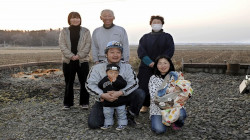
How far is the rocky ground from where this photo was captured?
383cm

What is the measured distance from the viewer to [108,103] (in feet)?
13.1

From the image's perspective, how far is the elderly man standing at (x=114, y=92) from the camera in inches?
153

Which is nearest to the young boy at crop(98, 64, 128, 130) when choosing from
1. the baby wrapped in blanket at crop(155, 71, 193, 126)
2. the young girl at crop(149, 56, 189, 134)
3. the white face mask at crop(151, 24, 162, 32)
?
the young girl at crop(149, 56, 189, 134)

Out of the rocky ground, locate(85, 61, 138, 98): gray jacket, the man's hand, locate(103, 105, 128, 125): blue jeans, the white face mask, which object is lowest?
the rocky ground

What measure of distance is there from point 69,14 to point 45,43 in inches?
3859

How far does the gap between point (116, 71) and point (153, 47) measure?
1112 mm

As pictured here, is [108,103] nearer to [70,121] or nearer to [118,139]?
[118,139]

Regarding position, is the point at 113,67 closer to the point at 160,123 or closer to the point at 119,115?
the point at 119,115

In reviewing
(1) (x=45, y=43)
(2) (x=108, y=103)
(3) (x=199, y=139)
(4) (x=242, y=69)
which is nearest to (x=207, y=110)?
(3) (x=199, y=139)

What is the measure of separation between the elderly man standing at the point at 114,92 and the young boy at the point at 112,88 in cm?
8

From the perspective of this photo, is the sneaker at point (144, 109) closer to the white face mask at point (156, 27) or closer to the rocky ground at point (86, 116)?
the rocky ground at point (86, 116)

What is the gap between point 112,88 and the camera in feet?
12.9

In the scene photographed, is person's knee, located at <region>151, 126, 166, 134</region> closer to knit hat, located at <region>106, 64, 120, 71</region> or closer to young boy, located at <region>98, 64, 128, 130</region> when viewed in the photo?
young boy, located at <region>98, 64, 128, 130</region>

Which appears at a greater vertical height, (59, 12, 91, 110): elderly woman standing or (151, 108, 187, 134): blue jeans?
(59, 12, 91, 110): elderly woman standing
